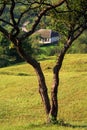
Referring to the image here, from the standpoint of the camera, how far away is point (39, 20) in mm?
15172

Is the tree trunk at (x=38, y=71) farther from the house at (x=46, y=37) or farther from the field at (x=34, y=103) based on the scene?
the house at (x=46, y=37)

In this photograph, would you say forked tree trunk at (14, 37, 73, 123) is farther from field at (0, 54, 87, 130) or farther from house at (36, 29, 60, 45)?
house at (36, 29, 60, 45)

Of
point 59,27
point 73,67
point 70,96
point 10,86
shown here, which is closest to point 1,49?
point 73,67

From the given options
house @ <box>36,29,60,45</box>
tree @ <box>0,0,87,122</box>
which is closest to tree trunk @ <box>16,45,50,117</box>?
tree @ <box>0,0,87,122</box>

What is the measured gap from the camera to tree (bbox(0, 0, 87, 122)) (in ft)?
48.7

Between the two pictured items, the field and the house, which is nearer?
the field

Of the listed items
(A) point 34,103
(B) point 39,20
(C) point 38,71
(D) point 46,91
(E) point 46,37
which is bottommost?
(E) point 46,37

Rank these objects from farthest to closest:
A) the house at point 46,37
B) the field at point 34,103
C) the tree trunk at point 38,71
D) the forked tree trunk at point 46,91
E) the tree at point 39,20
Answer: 1. the house at point 46,37
2. the field at point 34,103
3. the forked tree trunk at point 46,91
4. the tree trunk at point 38,71
5. the tree at point 39,20

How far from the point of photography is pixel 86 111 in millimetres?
23375

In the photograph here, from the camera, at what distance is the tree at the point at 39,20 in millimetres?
14844

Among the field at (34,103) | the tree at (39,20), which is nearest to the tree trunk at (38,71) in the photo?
the tree at (39,20)

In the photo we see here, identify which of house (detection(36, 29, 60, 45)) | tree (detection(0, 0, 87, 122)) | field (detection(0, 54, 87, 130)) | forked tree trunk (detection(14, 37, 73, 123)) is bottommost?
house (detection(36, 29, 60, 45))

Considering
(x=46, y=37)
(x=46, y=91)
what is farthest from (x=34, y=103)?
(x=46, y=37)

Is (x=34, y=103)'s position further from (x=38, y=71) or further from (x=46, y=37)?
(x=46, y=37)
